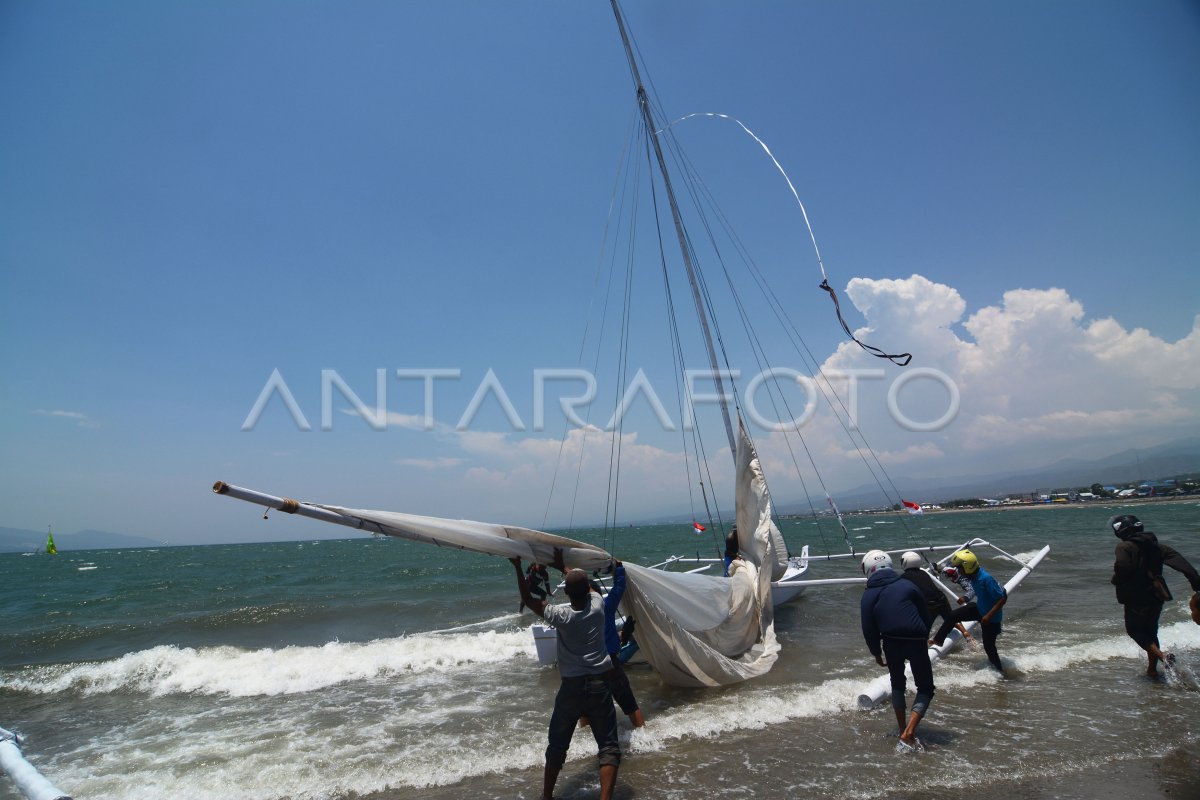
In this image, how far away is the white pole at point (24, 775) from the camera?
172 inches

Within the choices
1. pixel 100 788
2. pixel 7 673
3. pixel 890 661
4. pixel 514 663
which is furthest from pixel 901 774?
pixel 7 673

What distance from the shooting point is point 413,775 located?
20.8ft

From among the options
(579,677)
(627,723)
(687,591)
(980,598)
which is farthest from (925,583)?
(579,677)

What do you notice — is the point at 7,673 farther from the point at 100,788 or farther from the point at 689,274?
the point at 689,274

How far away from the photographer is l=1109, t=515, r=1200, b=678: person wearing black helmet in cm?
706

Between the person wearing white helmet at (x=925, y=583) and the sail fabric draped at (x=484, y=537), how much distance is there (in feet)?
12.2

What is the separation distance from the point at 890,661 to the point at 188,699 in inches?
467

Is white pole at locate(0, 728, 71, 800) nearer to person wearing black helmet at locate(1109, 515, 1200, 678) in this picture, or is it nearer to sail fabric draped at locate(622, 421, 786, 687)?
sail fabric draped at locate(622, 421, 786, 687)

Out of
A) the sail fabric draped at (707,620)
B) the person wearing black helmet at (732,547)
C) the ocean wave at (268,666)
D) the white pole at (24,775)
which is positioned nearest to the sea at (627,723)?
the ocean wave at (268,666)

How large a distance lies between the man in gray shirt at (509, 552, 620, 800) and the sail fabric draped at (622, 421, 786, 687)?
2.08 meters

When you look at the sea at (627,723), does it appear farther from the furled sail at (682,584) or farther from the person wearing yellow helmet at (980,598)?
the person wearing yellow helmet at (980,598)

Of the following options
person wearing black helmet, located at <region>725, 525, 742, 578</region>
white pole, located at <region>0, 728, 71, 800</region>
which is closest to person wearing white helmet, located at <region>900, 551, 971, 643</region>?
person wearing black helmet, located at <region>725, 525, 742, 578</region>

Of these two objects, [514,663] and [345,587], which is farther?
[345,587]

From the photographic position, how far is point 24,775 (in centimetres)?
474
